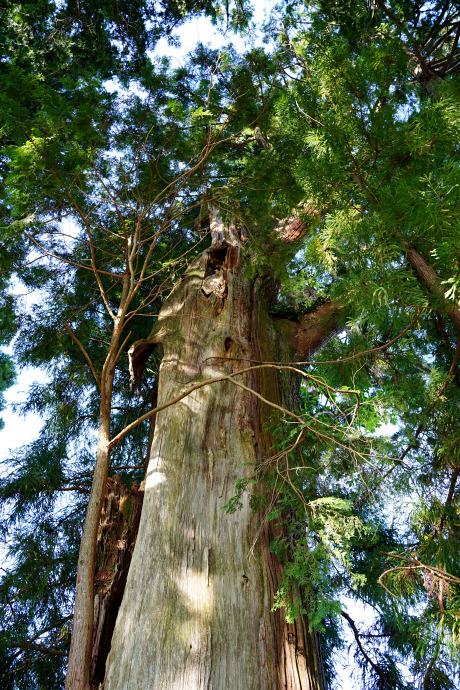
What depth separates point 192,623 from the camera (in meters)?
2.37

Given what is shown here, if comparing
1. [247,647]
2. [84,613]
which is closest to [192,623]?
[247,647]

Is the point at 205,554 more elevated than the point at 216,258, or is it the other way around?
the point at 216,258

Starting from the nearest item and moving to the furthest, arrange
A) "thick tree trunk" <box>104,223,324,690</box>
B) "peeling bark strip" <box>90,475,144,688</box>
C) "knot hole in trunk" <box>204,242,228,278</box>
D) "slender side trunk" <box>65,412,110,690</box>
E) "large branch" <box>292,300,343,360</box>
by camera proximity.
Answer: "slender side trunk" <box>65,412,110,690</box> < "thick tree trunk" <box>104,223,324,690</box> < "peeling bark strip" <box>90,475,144,688</box> < "knot hole in trunk" <box>204,242,228,278</box> < "large branch" <box>292,300,343,360</box>

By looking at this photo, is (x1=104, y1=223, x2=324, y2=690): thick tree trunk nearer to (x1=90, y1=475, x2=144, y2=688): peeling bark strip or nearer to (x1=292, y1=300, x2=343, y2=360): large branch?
(x1=90, y1=475, x2=144, y2=688): peeling bark strip

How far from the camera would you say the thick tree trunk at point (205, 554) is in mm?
2273

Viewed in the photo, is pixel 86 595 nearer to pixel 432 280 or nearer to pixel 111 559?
pixel 111 559

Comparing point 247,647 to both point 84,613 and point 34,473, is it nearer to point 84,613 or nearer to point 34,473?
point 84,613

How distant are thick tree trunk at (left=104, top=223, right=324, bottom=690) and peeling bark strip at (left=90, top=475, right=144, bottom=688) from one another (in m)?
0.63

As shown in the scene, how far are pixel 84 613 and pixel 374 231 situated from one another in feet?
8.69

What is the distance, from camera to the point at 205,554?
272 centimetres

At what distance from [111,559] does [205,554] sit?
98cm

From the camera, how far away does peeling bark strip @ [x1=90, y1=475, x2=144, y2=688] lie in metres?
2.90

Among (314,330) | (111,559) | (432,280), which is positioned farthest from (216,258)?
(111,559)

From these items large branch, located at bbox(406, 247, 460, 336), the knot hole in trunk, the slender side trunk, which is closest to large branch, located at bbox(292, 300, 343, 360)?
the knot hole in trunk
